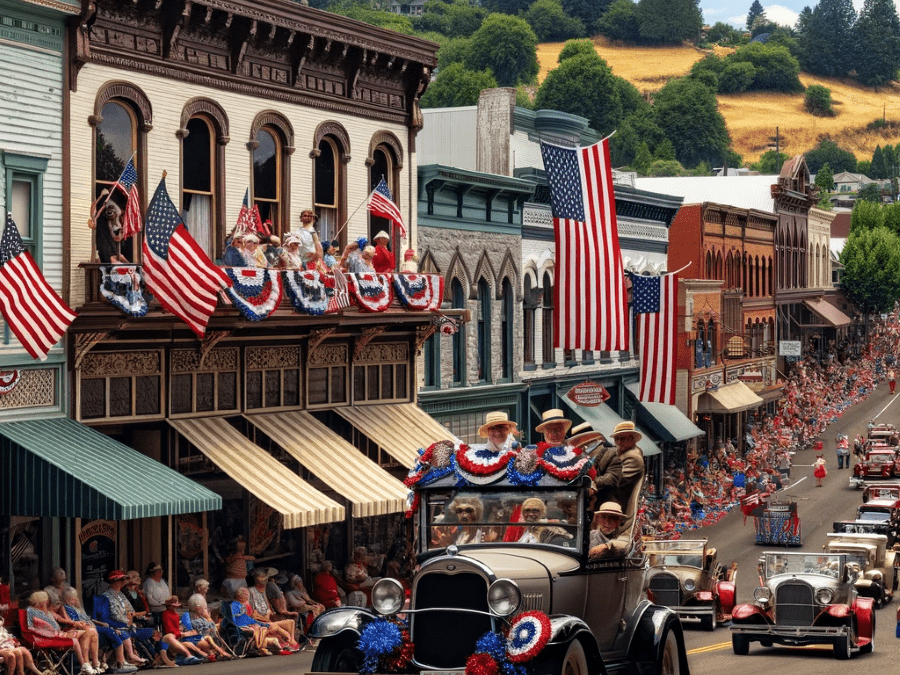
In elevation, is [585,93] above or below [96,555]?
above

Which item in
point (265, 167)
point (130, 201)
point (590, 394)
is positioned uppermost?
point (265, 167)

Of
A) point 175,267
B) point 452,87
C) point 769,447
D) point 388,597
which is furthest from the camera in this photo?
point 452,87

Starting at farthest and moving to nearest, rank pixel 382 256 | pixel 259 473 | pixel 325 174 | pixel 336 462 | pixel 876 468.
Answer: pixel 876 468, pixel 325 174, pixel 382 256, pixel 336 462, pixel 259 473

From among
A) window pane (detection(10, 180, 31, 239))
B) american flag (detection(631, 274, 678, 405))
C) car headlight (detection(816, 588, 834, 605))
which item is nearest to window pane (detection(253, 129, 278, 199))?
window pane (detection(10, 180, 31, 239))

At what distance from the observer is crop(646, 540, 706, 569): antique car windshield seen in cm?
2992

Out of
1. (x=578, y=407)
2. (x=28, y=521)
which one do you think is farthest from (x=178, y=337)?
(x=578, y=407)

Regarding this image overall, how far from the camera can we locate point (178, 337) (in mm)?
25469

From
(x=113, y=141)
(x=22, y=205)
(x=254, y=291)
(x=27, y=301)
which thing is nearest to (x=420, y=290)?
(x=254, y=291)

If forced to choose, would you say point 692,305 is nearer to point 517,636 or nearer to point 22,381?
point 22,381

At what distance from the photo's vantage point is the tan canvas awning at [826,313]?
78.8 metres

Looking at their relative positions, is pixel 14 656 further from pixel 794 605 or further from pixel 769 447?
pixel 769 447

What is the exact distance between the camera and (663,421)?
A: 158 feet

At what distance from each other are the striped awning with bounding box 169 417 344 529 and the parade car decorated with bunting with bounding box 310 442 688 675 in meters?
9.55

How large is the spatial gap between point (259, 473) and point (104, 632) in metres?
4.93
